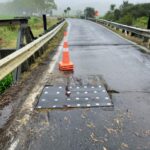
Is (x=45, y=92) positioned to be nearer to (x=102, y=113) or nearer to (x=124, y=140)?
(x=102, y=113)

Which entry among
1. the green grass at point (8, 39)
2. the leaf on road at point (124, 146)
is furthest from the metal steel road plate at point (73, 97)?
the green grass at point (8, 39)

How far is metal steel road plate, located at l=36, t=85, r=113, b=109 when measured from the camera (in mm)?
5637

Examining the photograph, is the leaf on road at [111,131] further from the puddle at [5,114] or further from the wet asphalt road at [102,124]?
the puddle at [5,114]

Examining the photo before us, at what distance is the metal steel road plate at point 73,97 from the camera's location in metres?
5.64

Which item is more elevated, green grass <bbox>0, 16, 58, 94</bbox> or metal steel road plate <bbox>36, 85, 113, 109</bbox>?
metal steel road plate <bbox>36, 85, 113, 109</bbox>

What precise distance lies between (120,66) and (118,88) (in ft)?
9.12

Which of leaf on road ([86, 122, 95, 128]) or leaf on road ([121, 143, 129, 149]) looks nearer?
leaf on road ([121, 143, 129, 149])

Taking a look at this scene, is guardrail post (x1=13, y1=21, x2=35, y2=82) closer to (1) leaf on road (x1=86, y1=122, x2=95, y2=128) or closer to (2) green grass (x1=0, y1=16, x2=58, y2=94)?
(2) green grass (x1=0, y1=16, x2=58, y2=94)

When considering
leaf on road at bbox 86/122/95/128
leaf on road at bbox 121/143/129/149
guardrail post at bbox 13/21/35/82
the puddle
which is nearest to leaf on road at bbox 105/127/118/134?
leaf on road at bbox 86/122/95/128

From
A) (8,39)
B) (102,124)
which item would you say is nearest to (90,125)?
(102,124)

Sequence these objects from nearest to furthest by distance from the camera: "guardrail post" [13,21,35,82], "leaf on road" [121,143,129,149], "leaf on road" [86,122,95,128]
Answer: "leaf on road" [121,143,129,149] → "leaf on road" [86,122,95,128] → "guardrail post" [13,21,35,82]

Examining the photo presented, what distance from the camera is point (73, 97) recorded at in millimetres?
6078

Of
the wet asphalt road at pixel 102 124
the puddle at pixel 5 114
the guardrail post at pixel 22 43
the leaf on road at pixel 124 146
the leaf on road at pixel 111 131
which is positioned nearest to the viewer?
the leaf on road at pixel 124 146

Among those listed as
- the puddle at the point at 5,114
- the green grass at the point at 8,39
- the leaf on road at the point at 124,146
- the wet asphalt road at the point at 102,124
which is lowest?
the green grass at the point at 8,39
